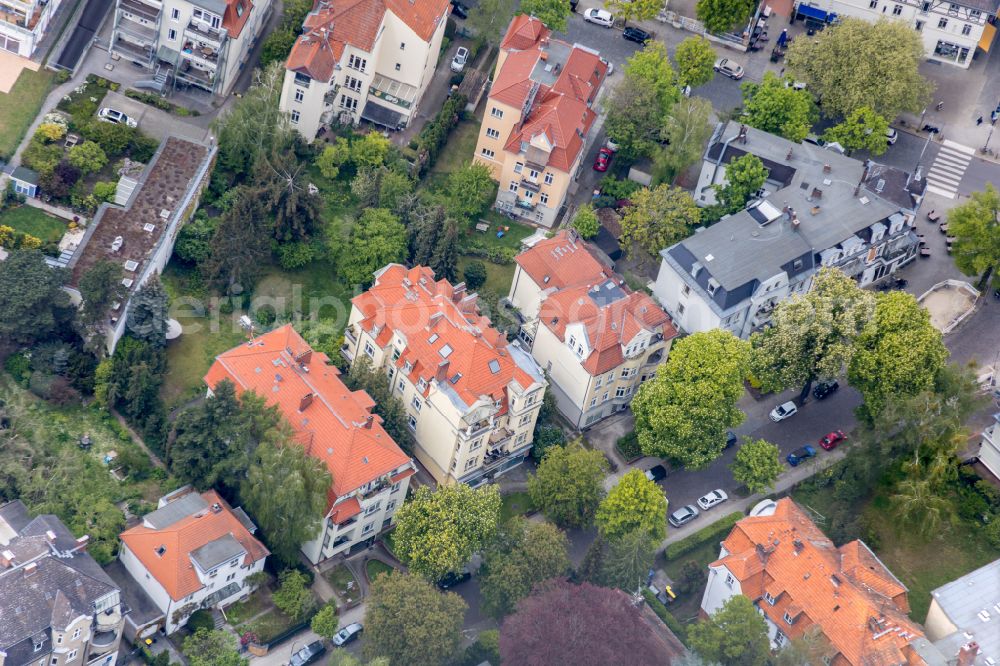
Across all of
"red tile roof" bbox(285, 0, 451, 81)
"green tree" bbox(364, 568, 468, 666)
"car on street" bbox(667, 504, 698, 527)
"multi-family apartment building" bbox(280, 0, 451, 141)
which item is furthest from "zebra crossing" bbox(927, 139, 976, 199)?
"green tree" bbox(364, 568, 468, 666)

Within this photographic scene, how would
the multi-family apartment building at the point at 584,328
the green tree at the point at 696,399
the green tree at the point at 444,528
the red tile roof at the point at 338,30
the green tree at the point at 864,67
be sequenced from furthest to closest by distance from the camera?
the green tree at the point at 864,67, the red tile roof at the point at 338,30, the multi-family apartment building at the point at 584,328, the green tree at the point at 696,399, the green tree at the point at 444,528

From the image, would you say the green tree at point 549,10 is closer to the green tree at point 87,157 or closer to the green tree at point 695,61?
the green tree at point 695,61

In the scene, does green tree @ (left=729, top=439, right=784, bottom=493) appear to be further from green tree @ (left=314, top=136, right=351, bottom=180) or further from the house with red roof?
green tree @ (left=314, top=136, right=351, bottom=180)

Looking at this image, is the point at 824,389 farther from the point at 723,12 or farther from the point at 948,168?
the point at 723,12

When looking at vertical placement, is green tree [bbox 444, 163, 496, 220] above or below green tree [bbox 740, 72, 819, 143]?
below

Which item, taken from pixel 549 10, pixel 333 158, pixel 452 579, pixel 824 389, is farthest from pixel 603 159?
pixel 452 579

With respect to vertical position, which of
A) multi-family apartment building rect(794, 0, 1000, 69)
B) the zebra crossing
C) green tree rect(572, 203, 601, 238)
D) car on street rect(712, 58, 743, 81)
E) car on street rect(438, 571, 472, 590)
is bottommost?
car on street rect(438, 571, 472, 590)

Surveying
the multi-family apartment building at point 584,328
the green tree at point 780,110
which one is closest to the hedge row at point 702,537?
the multi-family apartment building at point 584,328
